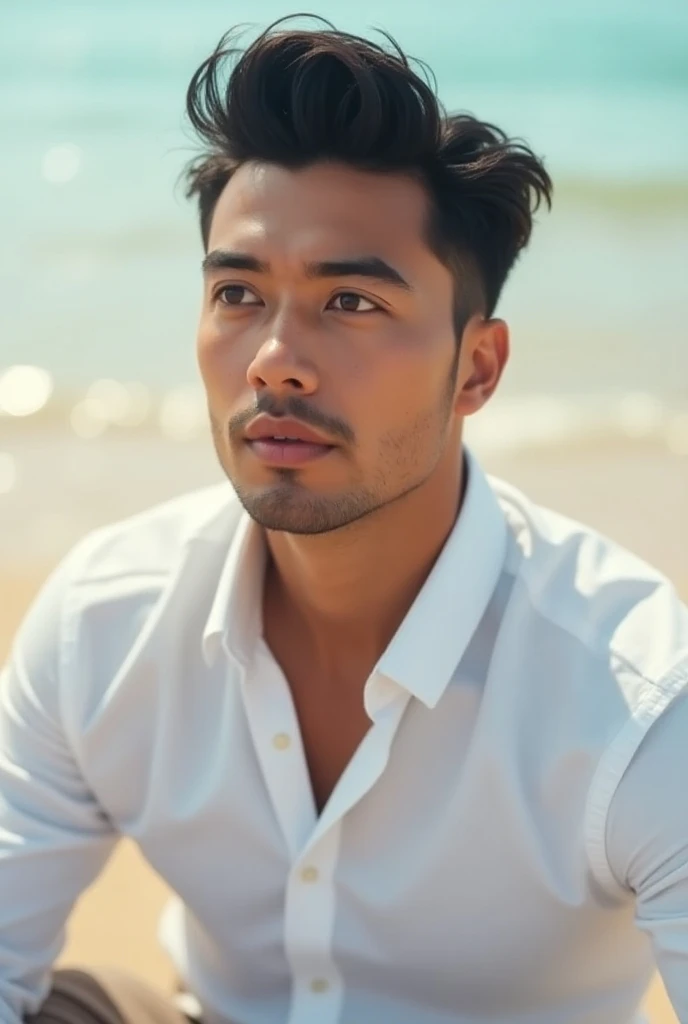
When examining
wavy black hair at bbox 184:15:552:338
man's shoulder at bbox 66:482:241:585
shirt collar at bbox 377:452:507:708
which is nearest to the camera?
shirt collar at bbox 377:452:507:708

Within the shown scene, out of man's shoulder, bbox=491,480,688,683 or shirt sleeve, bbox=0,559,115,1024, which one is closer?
man's shoulder, bbox=491,480,688,683

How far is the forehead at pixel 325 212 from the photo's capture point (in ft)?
8.73

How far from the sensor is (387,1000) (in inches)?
108

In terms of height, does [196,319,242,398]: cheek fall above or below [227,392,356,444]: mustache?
above

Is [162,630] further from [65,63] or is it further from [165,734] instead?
[65,63]

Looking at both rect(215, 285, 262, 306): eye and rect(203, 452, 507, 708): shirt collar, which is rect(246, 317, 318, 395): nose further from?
rect(203, 452, 507, 708): shirt collar

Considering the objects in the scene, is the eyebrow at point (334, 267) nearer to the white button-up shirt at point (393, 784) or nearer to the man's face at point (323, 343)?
the man's face at point (323, 343)

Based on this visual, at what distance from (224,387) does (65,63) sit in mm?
13015

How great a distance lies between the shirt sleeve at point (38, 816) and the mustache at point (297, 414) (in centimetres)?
58

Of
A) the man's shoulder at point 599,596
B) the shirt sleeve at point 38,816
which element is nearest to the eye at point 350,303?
the man's shoulder at point 599,596

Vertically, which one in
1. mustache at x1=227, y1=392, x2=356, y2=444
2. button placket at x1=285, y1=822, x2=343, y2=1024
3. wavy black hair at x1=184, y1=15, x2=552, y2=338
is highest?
wavy black hair at x1=184, y1=15, x2=552, y2=338

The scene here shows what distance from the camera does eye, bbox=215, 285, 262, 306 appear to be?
8.95 feet

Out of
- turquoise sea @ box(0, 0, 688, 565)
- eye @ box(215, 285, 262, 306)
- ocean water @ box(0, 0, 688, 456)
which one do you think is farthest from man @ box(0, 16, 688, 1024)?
ocean water @ box(0, 0, 688, 456)

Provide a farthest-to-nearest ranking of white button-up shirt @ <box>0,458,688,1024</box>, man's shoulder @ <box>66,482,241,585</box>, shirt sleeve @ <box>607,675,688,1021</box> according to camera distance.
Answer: man's shoulder @ <box>66,482,241,585</box>
white button-up shirt @ <box>0,458,688,1024</box>
shirt sleeve @ <box>607,675,688,1021</box>
